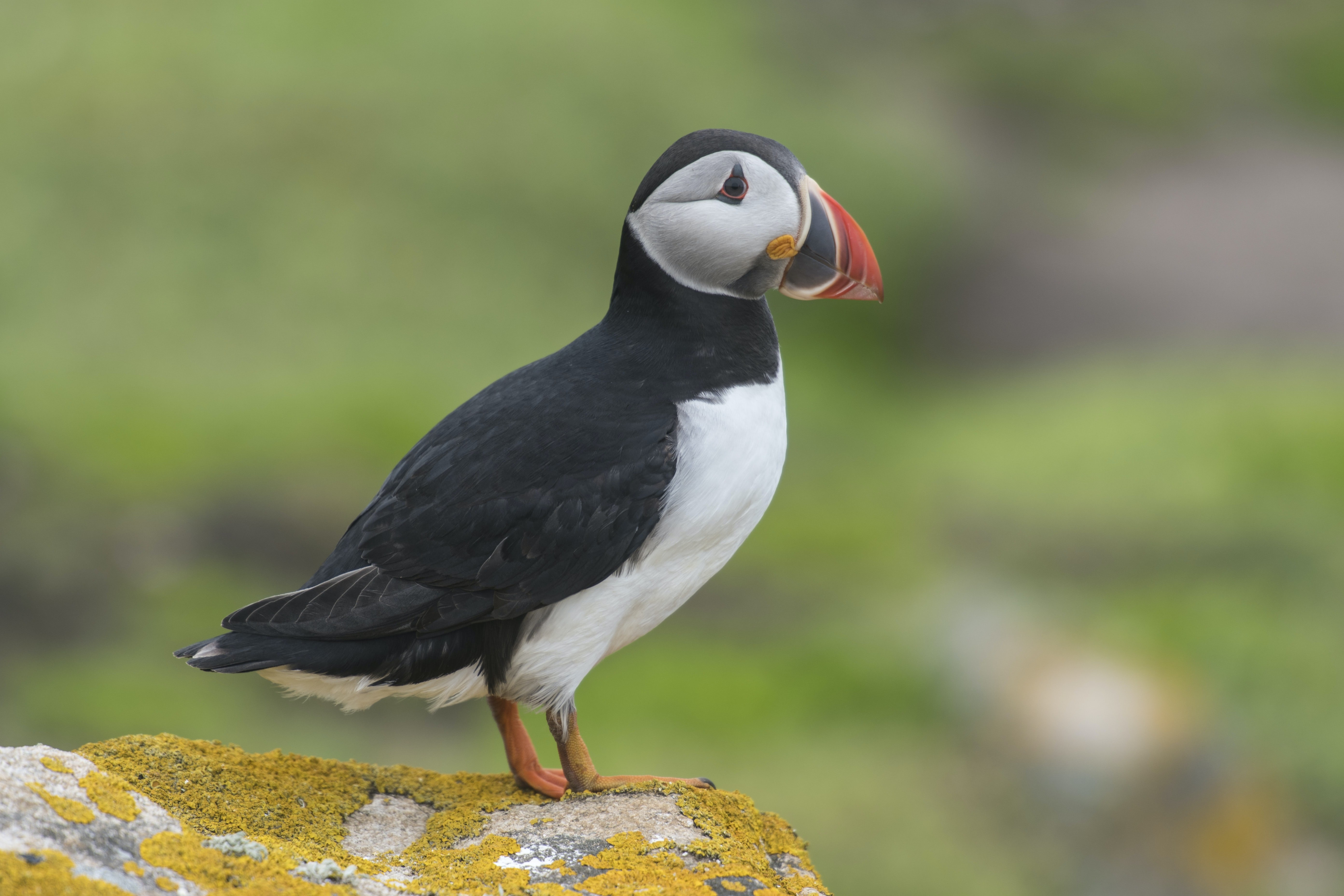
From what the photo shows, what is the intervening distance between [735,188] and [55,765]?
102 inches

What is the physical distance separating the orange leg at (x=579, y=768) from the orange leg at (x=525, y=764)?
72 millimetres

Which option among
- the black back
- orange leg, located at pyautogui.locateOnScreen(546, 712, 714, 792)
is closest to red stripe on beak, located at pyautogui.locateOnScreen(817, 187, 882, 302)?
the black back

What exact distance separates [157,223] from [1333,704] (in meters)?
12.0

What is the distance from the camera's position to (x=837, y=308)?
52.7 ft

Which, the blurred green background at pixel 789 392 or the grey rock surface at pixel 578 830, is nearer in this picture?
the grey rock surface at pixel 578 830

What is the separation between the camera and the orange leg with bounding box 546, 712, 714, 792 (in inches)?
164

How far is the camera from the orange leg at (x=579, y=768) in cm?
418

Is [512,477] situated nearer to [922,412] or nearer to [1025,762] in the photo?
[1025,762]

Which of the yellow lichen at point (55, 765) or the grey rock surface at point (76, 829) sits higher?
the yellow lichen at point (55, 765)

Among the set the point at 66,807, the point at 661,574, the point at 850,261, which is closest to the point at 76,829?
the point at 66,807

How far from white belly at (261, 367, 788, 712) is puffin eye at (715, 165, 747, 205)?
62cm

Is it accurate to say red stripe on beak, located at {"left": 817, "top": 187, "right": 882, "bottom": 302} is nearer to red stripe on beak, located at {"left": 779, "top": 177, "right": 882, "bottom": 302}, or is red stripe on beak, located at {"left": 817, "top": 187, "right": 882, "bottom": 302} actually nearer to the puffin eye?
red stripe on beak, located at {"left": 779, "top": 177, "right": 882, "bottom": 302}

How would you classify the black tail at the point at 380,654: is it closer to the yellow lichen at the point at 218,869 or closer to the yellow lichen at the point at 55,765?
the yellow lichen at the point at 55,765

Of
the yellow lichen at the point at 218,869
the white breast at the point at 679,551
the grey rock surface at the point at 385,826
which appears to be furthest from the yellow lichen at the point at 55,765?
the white breast at the point at 679,551
